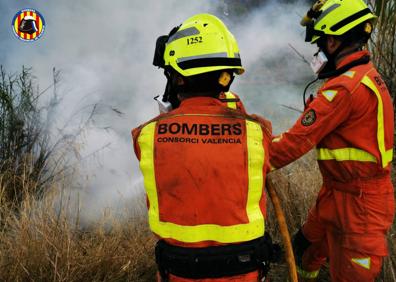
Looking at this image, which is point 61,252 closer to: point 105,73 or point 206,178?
point 206,178

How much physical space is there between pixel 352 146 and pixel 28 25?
5.49 metres

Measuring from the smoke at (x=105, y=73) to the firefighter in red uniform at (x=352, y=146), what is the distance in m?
2.53

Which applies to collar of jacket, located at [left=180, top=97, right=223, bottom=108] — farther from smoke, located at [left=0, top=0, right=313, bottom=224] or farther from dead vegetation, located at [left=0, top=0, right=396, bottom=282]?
smoke, located at [left=0, top=0, right=313, bottom=224]

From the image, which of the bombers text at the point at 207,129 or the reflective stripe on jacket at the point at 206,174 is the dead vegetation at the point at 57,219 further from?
the bombers text at the point at 207,129

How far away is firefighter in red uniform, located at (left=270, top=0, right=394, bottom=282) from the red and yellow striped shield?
16.2ft

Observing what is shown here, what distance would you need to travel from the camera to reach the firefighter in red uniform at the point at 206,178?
165 cm

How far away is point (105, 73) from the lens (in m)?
6.70

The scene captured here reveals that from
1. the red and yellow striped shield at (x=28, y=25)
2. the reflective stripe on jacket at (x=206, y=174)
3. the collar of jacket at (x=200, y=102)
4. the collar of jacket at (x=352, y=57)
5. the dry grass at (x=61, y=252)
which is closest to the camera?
the reflective stripe on jacket at (x=206, y=174)

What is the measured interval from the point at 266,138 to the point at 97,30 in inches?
236

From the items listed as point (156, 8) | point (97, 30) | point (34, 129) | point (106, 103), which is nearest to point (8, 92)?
point (34, 129)

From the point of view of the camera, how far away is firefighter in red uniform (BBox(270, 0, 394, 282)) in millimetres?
2352

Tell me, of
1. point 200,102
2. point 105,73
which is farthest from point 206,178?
point 105,73

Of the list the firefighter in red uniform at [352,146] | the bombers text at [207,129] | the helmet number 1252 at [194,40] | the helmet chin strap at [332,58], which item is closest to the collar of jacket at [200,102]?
the bombers text at [207,129]

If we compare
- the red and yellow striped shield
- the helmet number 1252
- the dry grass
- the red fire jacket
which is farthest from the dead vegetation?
the red and yellow striped shield
